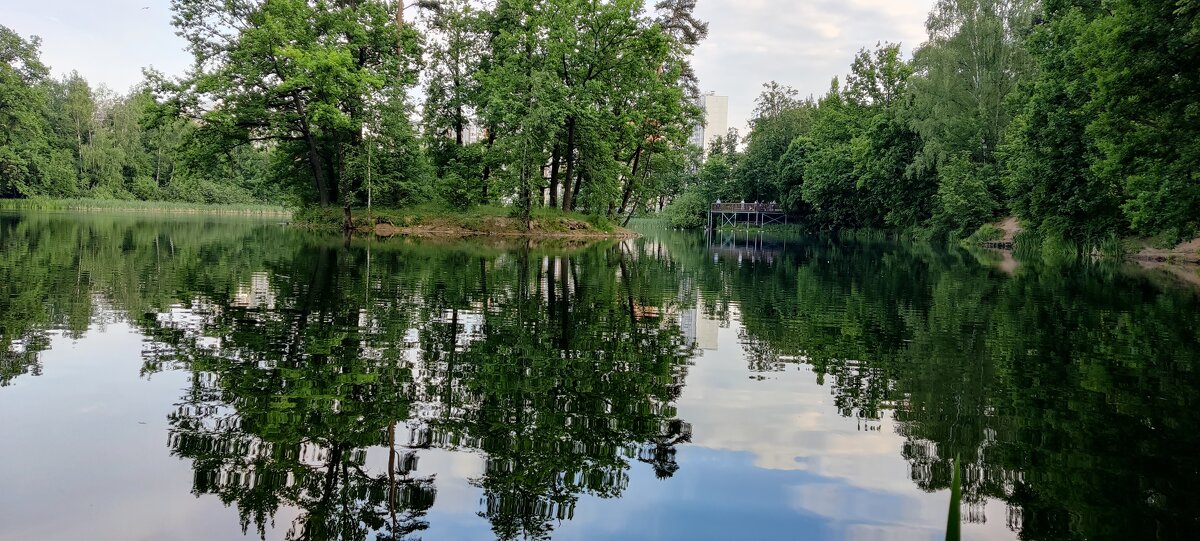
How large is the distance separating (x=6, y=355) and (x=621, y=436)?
6.76 m

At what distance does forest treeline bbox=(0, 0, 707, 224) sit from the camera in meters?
36.6

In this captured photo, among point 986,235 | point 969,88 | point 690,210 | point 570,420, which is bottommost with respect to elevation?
point 570,420

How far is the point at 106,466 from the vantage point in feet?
16.0

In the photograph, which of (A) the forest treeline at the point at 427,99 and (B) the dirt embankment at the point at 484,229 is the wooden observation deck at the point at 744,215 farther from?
(B) the dirt embankment at the point at 484,229

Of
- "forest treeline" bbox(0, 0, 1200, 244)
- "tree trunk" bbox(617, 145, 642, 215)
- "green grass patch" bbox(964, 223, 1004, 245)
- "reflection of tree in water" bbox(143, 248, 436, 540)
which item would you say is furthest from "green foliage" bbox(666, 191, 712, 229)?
"reflection of tree in water" bbox(143, 248, 436, 540)

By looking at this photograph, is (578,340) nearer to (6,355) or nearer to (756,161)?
(6,355)

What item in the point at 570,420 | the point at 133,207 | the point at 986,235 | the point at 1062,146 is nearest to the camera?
the point at 570,420

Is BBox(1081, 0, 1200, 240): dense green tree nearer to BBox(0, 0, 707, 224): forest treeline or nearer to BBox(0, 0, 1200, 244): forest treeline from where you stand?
BBox(0, 0, 1200, 244): forest treeline

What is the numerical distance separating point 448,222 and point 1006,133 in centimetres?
3408

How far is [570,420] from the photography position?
6.17 meters

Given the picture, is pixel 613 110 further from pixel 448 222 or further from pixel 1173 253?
pixel 1173 253

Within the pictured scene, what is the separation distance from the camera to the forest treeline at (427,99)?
36.6 m

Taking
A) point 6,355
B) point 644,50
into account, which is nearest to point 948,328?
point 6,355

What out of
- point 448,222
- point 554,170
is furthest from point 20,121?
point 554,170
